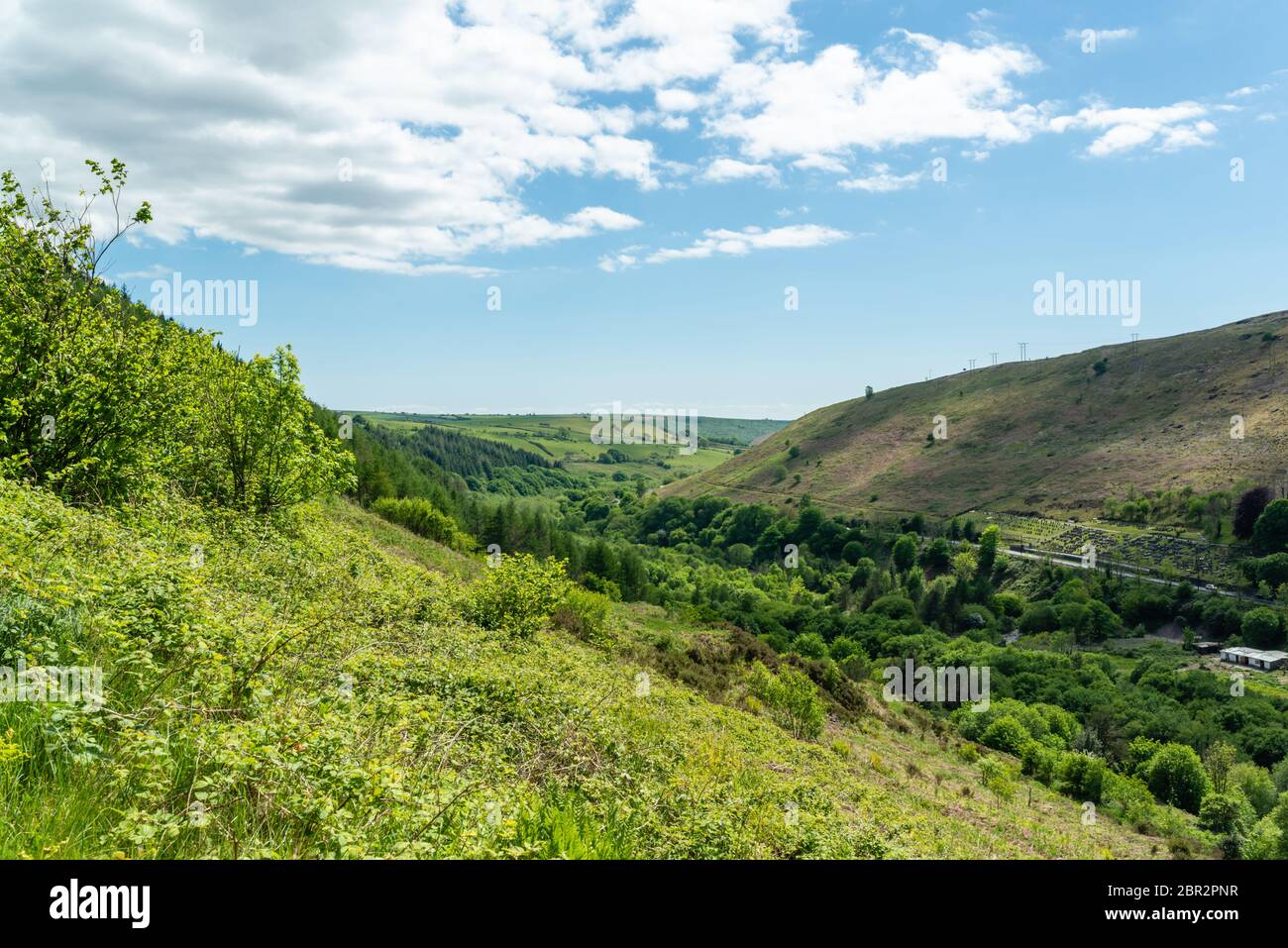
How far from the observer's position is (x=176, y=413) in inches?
657

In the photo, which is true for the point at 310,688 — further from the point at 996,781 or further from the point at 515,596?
the point at 996,781

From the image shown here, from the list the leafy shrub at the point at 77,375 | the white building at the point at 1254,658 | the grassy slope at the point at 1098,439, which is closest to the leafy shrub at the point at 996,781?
the leafy shrub at the point at 77,375

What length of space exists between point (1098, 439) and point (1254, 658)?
258 feet

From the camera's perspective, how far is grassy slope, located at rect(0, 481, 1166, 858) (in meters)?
5.13

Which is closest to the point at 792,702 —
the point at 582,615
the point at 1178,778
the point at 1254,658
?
the point at 582,615

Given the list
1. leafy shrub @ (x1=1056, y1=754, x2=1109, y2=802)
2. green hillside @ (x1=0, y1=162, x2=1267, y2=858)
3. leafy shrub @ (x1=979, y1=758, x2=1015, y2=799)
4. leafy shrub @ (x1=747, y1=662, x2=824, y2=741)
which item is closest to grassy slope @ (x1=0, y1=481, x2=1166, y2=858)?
green hillside @ (x1=0, y1=162, x2=1267, y2=858)

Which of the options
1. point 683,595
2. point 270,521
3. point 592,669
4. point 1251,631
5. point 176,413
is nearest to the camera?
point 176,413

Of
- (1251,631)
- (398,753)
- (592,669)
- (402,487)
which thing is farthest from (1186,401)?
(398,753)

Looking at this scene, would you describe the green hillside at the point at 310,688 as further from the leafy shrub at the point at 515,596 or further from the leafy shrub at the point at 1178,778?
the leafy shrub at the point at 1178,778

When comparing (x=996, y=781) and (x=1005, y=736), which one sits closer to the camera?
(x=996, y=781)

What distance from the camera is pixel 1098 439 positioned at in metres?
155

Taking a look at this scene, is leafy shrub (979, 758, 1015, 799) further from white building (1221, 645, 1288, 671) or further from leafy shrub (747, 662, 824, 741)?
white building (1221, 645, 1288, 671)
